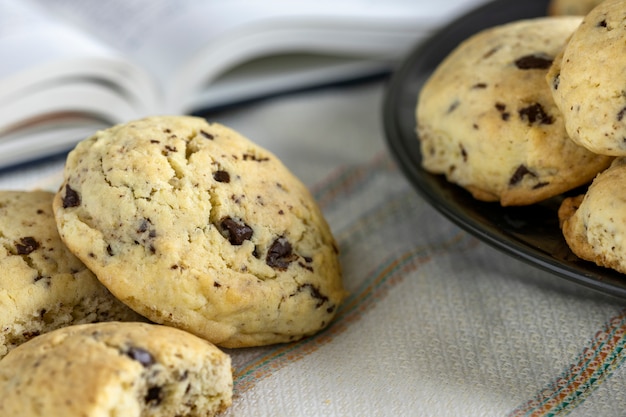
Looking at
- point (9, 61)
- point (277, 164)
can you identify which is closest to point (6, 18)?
point (9, 61)

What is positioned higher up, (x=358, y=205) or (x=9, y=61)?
(x=9, y=61)

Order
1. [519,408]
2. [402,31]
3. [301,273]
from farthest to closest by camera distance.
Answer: [402,31] < [301,273] < [519,408]

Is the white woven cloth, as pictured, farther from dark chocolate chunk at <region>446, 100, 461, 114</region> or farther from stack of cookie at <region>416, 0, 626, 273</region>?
dark chocolate chunk at <region>446, 100, 461, 114</region>

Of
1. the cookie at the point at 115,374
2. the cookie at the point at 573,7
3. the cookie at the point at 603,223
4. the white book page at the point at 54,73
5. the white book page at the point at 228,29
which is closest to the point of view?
the cookie at the point at 115,374

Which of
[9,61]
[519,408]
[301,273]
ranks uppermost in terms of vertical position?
[9,61]

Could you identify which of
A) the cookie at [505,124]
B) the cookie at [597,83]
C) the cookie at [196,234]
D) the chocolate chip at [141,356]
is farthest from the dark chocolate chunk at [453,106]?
the chocolate chip at [141,356]

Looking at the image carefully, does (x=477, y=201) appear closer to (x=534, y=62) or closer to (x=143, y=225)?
(x=534, y=62)

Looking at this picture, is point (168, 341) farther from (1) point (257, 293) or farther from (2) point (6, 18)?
(2) point (6, 18)

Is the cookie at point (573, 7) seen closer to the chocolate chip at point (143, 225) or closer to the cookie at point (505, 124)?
the cookie at point (505, 124)

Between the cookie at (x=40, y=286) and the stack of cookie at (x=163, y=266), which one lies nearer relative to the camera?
the stack of cookie at (x=163, y=266)
